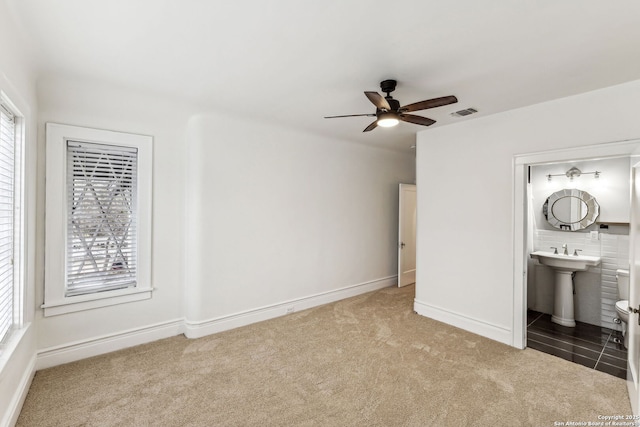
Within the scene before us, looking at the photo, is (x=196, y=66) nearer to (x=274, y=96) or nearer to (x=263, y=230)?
(x=274, y=96)

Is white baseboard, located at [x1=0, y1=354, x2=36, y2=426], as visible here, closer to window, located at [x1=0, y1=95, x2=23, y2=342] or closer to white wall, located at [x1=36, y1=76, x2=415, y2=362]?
white wall, located at [x1=36, y1=76, x2=415, y2=362]

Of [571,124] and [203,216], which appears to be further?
[203,216]

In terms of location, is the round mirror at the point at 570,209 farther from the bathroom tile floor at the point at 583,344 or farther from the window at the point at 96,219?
the window at the point at 96,219

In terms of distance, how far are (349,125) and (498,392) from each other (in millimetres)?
3253

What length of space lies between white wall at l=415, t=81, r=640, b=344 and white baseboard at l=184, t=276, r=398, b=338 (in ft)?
3.87

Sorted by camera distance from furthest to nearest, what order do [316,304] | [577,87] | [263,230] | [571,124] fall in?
[316,304], [263,230], [571,124], [577,87]

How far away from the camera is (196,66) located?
246 centimetres

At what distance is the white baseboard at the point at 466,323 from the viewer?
3.41 meters

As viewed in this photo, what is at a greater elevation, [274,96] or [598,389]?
[274,96]

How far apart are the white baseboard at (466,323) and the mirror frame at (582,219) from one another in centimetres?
191

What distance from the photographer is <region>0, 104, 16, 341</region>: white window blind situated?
2.01m

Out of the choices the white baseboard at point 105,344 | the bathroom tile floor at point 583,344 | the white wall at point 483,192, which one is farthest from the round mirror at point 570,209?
the white baseboard at point 105,344

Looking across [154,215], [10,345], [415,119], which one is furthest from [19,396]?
[415,119]

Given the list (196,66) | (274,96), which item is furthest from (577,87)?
(196,66)
